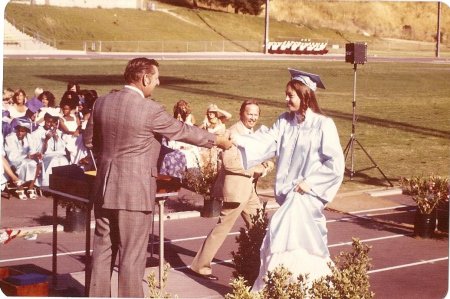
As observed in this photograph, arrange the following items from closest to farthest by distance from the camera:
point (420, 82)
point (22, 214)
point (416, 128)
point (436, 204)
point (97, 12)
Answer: point (436, 204)
point (22, 214)
point (416, 128)
point (420, 82)
point (97, 12)

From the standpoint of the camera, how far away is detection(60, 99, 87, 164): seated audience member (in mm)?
13773

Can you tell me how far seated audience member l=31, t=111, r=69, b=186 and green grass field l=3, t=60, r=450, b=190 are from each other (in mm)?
3253

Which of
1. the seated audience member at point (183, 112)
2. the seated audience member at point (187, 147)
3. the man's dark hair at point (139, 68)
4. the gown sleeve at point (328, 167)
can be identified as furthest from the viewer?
the seated audience member at point (183, 112)

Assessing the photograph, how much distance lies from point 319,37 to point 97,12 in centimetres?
1106

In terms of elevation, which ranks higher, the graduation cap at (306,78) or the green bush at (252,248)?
the graduation cap at (306,78)

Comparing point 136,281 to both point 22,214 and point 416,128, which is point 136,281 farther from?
point 416,128

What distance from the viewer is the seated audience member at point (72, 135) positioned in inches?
542

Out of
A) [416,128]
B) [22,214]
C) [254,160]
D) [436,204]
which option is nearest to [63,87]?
[416,128]

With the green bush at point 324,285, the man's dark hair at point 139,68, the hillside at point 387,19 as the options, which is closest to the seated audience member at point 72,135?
the hillside at point 387,19

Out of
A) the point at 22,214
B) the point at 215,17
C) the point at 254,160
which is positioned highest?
the point at 215,17

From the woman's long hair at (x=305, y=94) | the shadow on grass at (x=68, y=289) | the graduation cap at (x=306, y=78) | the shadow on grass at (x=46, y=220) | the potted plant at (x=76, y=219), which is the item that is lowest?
the shadow on grass at (x=68, y=289)

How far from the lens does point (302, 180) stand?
742cm

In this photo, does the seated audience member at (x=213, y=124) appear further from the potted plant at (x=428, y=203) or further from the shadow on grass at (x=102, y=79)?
the shadow on grass at (x=102, y=79)

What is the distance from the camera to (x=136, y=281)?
7.27 m
